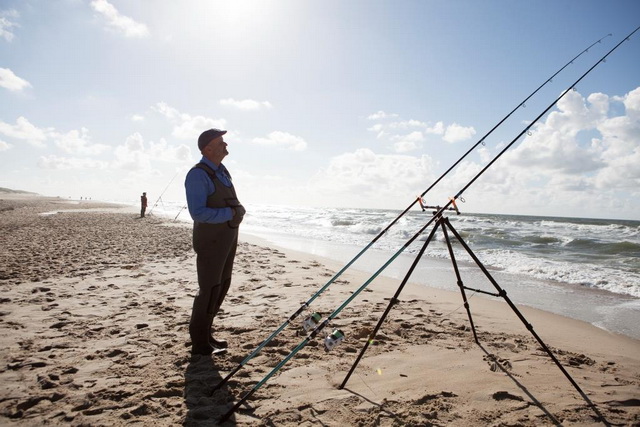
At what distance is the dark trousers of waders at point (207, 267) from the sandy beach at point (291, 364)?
0.39 meters

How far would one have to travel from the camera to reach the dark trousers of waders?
10.9 ft

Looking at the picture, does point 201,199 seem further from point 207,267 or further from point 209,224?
point 207,267

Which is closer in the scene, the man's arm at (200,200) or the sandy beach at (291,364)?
the sandy beach at (291,364)

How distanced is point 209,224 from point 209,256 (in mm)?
332

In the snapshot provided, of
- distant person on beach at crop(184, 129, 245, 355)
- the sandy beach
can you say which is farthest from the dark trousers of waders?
the sandy beach

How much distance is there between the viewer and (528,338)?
14.4 ft

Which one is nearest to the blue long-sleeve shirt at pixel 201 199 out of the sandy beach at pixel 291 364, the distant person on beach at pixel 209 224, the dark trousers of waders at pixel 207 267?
the distant person on beach at pixel 209 224

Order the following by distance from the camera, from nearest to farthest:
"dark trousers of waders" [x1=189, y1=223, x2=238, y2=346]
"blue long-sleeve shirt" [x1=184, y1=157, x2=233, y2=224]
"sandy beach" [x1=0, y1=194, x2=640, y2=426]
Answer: "sandy beach" [x1=0, y1=194, x2=640, y2=426], "blue long-sleeve shirt" [x1=184, y1=157, x2=233, y2=224], "dark trousers of waders" [x1=189, y1=223, x2=238, y2=346]

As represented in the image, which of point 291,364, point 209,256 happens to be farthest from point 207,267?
point 291,364

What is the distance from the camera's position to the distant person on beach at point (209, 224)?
3275mm

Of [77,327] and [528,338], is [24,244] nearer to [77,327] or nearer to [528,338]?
[77,327]

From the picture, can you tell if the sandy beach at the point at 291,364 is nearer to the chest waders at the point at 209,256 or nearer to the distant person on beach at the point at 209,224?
the chest waders at the point at 209,256

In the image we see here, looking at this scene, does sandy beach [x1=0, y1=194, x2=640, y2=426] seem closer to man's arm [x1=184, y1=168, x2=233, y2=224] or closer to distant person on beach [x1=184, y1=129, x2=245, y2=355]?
distant person on beach [x1=184, y1=129, x2=245, y2=355]

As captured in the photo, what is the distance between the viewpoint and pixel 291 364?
3.52m
